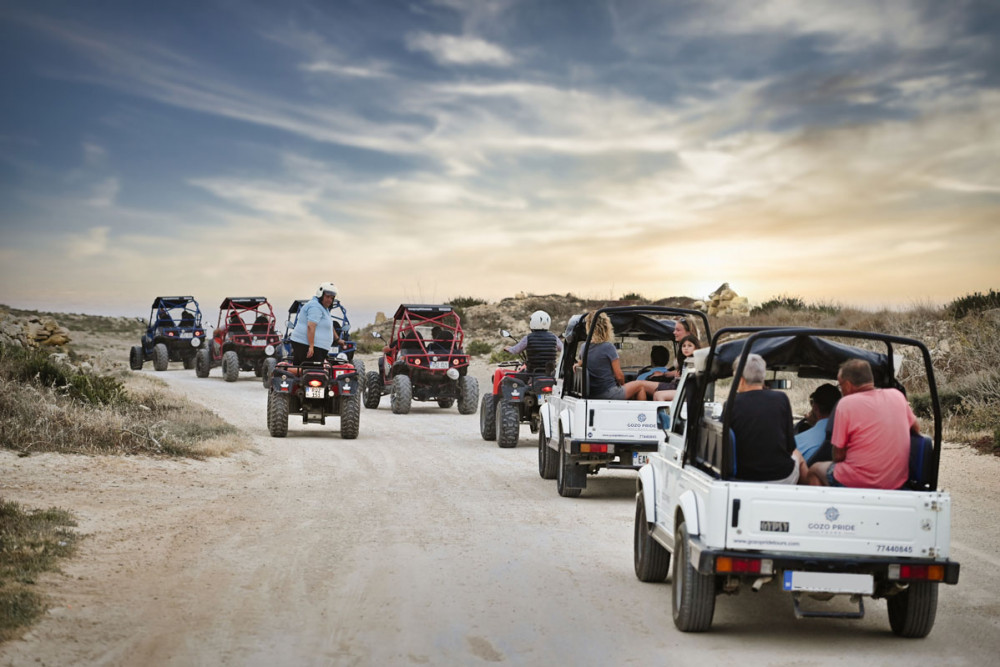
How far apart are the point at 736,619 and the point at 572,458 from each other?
5317 mm

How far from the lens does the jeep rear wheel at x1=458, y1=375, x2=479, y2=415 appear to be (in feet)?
86.0

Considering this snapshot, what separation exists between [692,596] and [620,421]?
5755mm

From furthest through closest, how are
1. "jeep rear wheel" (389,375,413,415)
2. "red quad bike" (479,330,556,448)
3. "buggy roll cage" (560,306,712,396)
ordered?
"jeep rear wheel" (389,375,413,415), "red quad bike" (479,330,556,448), "buggy roll cage" (560,306,712,396)

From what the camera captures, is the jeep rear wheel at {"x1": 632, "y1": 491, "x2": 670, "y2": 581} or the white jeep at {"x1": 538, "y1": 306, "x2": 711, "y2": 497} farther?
the white jeep at {"x1": 538, "y1": 306, "x2": 711, "y2": 497}

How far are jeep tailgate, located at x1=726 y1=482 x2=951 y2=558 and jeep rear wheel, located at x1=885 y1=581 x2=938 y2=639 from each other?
37 cm

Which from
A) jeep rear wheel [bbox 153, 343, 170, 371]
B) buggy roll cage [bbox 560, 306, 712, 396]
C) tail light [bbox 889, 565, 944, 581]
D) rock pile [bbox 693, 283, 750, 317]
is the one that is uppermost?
rock pile [bbox 693, 283, 750, 317]

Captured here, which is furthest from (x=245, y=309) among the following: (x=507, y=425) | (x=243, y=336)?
(x=507, y=425)

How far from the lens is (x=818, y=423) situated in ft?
25.4

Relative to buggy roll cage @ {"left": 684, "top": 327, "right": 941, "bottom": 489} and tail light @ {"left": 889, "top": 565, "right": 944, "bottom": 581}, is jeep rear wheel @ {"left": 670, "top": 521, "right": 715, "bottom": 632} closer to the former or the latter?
buggy roll cage @ {"left": 684, "top": 327, "right": 941, "bottom": 489}

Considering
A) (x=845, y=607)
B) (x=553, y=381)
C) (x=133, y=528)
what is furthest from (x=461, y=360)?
(x=845, y=607)

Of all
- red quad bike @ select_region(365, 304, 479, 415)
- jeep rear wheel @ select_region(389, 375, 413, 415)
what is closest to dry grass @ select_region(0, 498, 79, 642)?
jeep rear wheel @ select_region(389, 375, 413, 415)

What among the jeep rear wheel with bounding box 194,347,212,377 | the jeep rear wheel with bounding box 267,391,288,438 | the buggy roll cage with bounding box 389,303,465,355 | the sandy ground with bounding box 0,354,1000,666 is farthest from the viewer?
the jeep rear wheel with bounding box 194,347,212,377

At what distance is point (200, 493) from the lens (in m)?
12.7

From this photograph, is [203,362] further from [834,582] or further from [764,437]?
[834,582]
